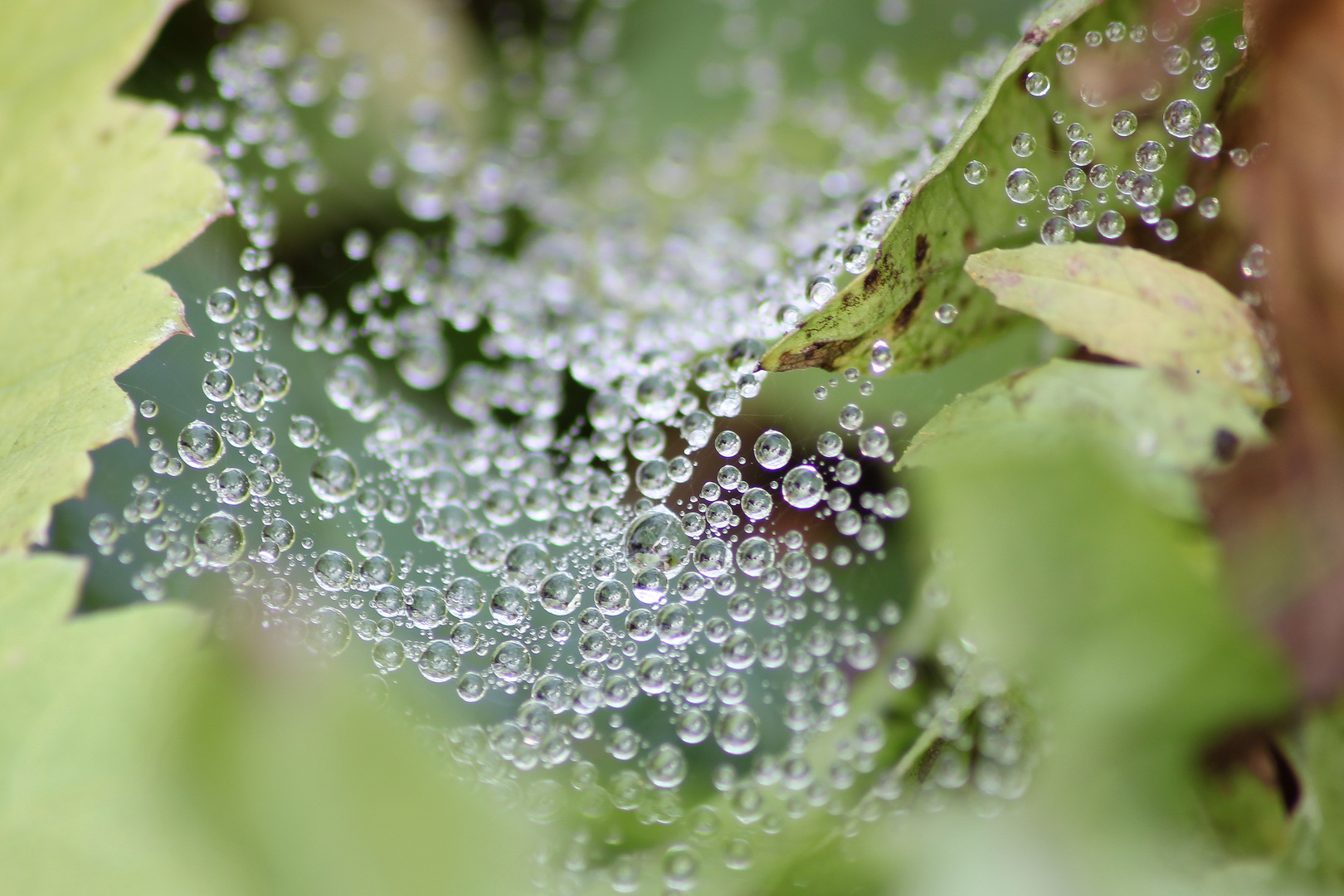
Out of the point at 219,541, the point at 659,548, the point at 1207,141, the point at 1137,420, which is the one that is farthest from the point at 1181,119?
the point at 219,541

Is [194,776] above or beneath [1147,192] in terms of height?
beneath

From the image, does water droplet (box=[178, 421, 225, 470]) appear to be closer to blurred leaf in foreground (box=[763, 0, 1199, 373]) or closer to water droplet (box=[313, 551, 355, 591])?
water droplet (box=[313, 551, 355, 591])

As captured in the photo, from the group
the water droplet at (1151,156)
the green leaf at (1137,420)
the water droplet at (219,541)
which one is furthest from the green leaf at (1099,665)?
the water droplet at (219,541)

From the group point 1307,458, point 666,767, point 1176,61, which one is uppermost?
point 1176,61

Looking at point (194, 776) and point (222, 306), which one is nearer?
point (194, 776)

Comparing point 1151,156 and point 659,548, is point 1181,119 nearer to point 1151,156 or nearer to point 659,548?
point 1151,156

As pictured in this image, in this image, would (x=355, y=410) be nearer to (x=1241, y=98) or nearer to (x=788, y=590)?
(x=788, y=590)

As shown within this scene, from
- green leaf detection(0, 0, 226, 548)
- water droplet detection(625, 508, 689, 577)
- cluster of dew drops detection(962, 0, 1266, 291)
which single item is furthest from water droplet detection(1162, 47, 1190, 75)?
green leaf detection(0, 0, 226, 548)
